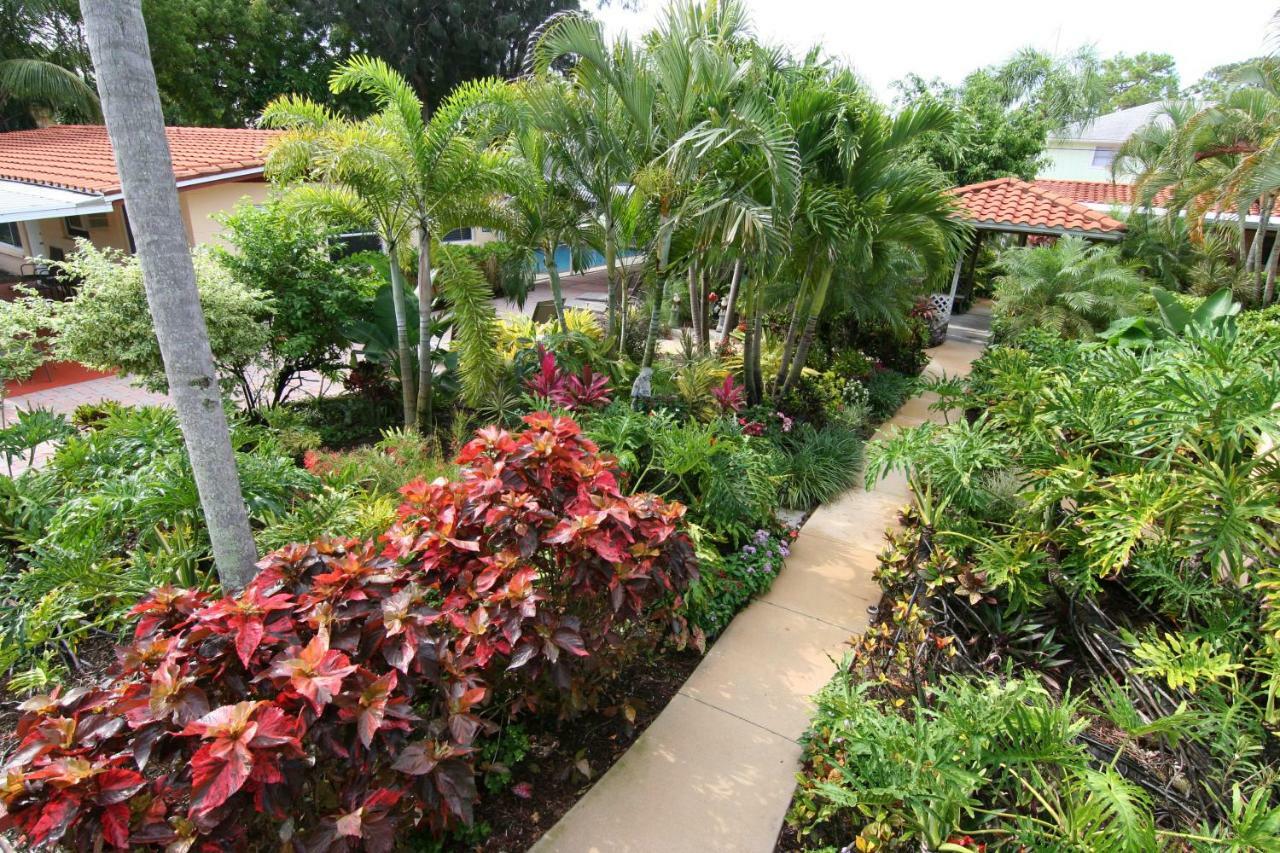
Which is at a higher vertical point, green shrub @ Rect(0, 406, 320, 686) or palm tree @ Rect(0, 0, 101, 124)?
palm tree @ Rect(0, 0, 101, 124)

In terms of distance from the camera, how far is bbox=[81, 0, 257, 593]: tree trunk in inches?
96.7

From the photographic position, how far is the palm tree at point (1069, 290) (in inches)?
381

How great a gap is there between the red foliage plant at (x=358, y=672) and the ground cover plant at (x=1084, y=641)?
1232 mm

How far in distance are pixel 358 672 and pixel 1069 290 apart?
37.1 feet

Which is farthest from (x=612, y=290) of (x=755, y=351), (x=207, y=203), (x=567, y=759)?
(x=207, y=203)

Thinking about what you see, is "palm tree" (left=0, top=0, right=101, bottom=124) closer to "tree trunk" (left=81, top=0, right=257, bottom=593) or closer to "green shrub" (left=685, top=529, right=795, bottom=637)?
"tree trunk" (left=81, top=0, right=257, bottom=593)

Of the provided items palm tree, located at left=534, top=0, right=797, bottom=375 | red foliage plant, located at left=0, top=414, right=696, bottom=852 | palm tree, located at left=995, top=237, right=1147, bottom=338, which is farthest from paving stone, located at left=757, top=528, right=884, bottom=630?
palm tree, located at left=995, top=237, right=1147, bottom=338

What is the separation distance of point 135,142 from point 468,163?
358 cm

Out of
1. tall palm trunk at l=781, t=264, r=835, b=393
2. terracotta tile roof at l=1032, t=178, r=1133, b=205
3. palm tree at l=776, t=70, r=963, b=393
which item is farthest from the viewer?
terracotta tile roof at l=1032, t=178, r=1133, b=205

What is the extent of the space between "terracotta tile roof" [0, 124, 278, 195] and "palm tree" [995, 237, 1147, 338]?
38.1 ft

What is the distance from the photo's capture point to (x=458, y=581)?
2.84m

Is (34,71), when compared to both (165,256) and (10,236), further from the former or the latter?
(165,256)

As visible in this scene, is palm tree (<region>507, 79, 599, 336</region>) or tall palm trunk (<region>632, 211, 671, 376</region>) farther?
palm tree (<region>507, 79, 599, 336</region>)

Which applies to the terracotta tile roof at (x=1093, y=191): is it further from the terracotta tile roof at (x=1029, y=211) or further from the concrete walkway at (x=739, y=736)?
the concrete walkway at (x=739, y=736)
